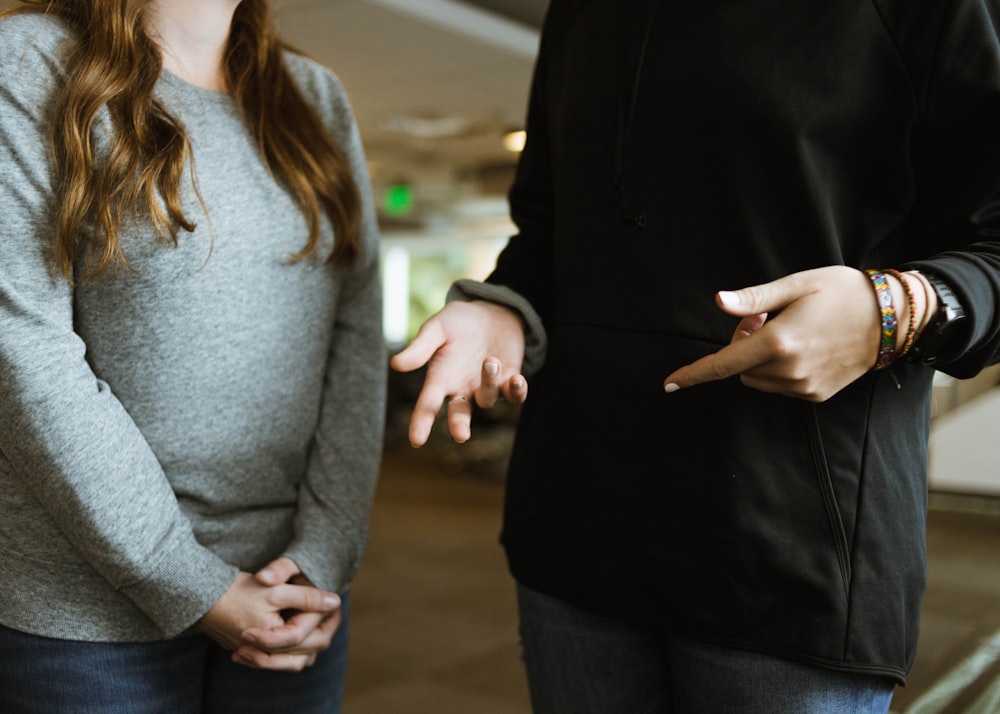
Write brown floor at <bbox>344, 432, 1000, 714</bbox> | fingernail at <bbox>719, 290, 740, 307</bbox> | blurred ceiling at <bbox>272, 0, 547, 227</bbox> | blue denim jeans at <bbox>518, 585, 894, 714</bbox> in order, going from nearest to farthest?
fingernail at <bbox>719, 290, 740, 307</bbox> < blue denim jeans at <bbox>518, 585, 894, 714</bbox> < brown floor at <bbox>344, 432, 1000, 714</bbox> < blurred ceiling at <bbox>272, 0, 547, 227</bbox>

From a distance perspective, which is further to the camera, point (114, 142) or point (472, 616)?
point (472, 616)

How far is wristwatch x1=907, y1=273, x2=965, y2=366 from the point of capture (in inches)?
27.8

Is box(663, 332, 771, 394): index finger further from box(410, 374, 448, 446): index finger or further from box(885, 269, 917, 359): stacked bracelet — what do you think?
box(410, 374, 448, 446): index finger

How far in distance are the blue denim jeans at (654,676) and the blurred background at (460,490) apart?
35.0 inches

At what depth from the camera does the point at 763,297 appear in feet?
2.27

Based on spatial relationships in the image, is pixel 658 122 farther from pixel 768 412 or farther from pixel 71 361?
pixel 71 361

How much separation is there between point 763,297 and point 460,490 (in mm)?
6614

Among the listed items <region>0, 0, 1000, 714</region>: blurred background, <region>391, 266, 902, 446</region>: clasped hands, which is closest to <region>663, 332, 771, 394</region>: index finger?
<region>391, 266, 902, 446</region>: clasped hands

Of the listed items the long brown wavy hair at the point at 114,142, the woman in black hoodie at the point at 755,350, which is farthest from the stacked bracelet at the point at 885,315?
the long brown wavy hair at the point at 114,142

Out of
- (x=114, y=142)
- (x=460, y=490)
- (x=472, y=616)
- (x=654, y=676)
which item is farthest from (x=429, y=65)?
(x=654, y=676)

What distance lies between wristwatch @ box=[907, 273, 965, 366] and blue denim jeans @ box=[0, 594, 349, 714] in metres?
0.78

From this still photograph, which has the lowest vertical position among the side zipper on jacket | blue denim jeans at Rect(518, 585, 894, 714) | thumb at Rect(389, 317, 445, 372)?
blue denim jeans at Rect(518, 585, 894, 714)

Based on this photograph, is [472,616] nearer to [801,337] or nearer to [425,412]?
[425,412]

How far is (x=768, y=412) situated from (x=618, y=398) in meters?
0.14
